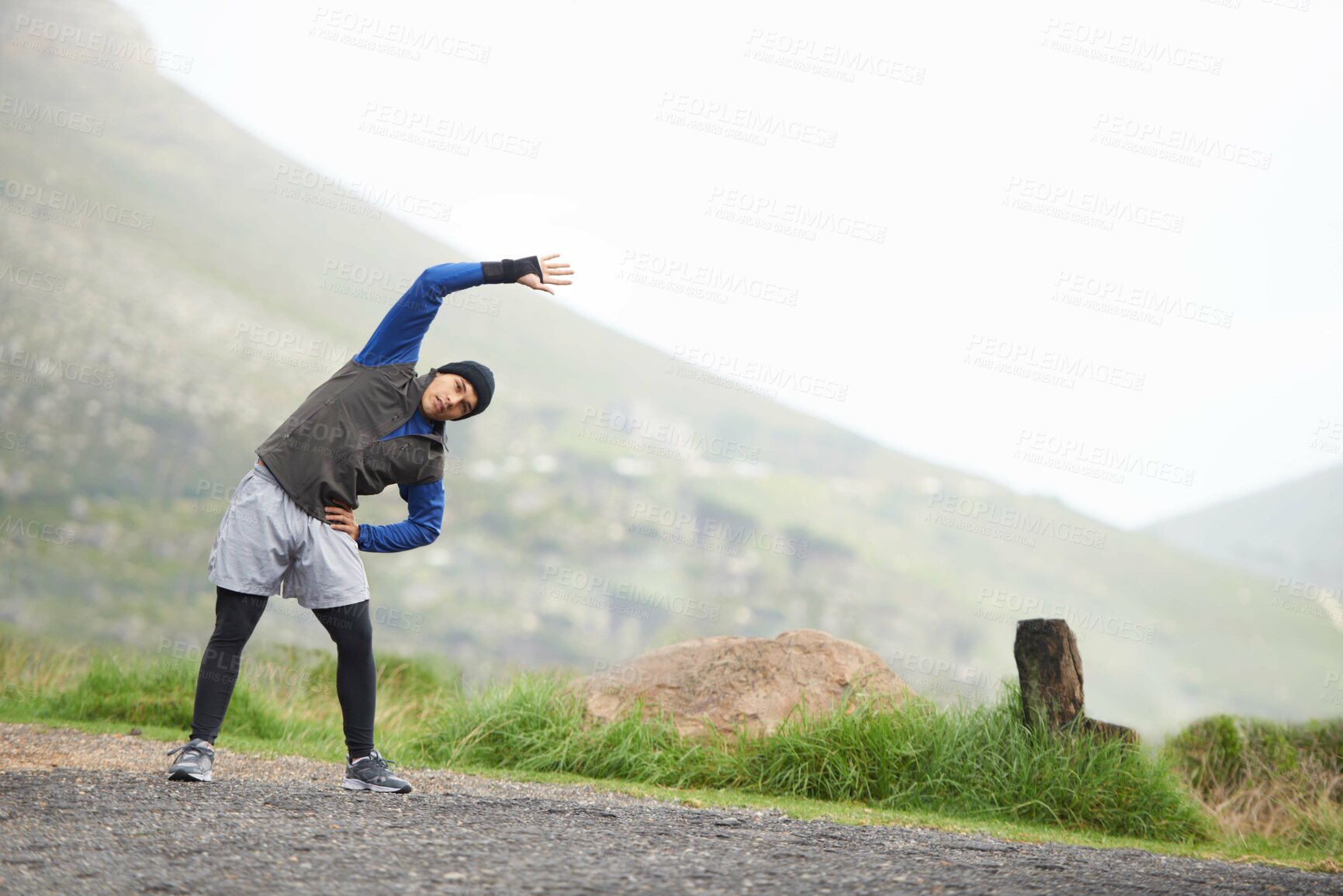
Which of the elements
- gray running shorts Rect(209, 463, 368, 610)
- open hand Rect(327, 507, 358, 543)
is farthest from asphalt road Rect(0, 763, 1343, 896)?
open hand Rect(327, 507, 358, 543)

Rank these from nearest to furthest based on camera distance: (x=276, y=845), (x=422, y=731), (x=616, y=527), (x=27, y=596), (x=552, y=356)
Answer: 1. (x=276, y=845)
2. (x=422, y=731)
3. (x=27, y=596)
4. (x=616, y=527)
5. (x=552, y=356)

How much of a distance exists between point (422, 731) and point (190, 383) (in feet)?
211

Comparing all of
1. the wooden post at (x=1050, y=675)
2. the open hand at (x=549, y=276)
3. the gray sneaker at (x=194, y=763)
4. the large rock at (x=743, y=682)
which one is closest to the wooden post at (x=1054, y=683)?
the wooden post at (x=1050, y=675)

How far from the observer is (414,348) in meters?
4.27

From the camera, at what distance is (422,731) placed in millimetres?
6645

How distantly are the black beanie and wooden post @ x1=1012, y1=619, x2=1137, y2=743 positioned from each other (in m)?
3.42

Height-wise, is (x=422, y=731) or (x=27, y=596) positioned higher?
(x=422, y=731)

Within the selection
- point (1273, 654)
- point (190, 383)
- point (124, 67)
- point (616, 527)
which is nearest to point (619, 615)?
point (616, 527)

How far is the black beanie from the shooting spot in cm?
421

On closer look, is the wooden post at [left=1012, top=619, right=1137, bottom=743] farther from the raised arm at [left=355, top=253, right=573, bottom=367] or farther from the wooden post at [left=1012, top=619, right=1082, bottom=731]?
the raised arm at [left=355, top=253, right=573, bottom=367]

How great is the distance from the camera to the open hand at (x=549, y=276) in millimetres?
4230

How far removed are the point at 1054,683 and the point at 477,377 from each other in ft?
12.3

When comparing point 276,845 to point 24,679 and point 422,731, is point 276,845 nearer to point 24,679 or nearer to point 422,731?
point 422,731

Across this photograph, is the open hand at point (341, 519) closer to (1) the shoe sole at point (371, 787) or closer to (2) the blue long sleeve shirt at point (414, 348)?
(2) the blue long sleeve shirt at point (414, 348)
